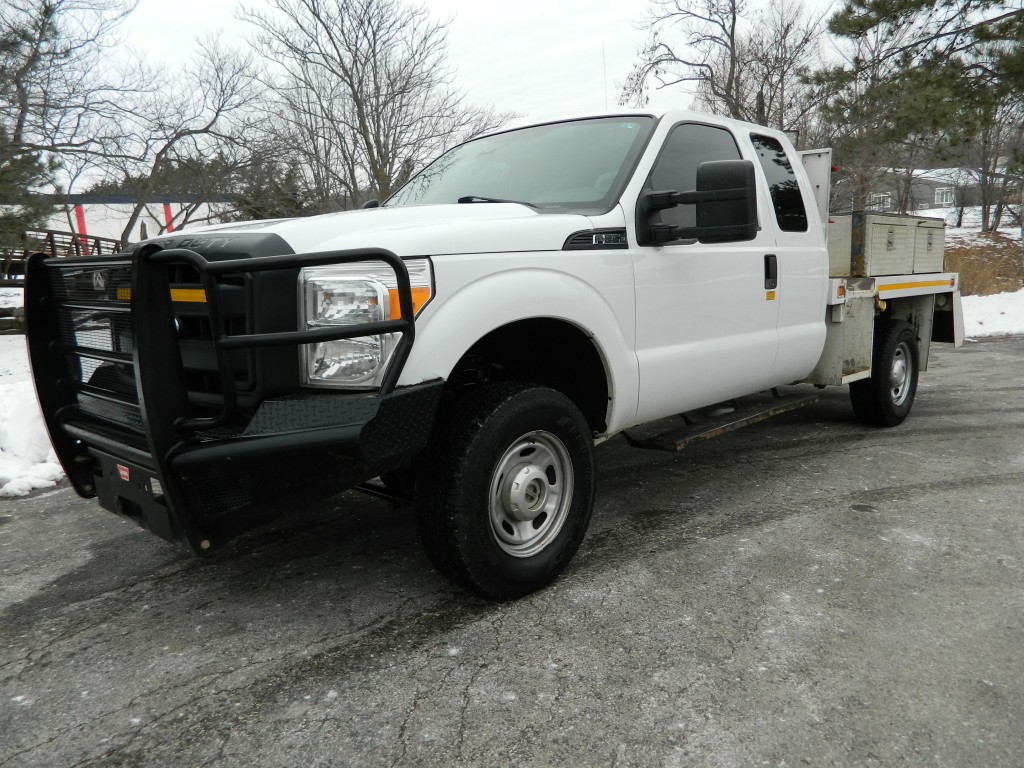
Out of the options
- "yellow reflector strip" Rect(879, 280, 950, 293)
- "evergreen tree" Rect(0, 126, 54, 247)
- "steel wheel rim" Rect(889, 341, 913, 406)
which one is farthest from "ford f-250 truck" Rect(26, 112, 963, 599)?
"evergreen tree" Rect(0, 126, 54, 247)

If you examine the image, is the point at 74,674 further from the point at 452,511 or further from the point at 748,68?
the point at 748,68

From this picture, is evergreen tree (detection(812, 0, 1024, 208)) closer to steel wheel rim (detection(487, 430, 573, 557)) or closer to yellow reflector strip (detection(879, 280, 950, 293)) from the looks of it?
yellow reflector strip (detection(879, 280, 950, 293))

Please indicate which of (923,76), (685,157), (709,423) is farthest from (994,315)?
(685,157)

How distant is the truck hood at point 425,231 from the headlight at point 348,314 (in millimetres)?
122

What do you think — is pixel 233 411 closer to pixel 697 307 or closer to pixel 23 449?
pixel 697 307

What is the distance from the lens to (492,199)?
→ 3777 mm

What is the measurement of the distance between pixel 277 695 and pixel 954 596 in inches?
103

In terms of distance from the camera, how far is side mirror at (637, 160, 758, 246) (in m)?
3.20

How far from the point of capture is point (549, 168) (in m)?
3.86

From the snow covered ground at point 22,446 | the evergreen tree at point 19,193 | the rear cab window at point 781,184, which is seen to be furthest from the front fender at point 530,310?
the evergreen tree at point 19,193

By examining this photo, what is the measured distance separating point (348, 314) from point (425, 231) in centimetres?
44

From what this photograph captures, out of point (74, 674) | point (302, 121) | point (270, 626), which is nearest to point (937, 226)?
point (270, 626)

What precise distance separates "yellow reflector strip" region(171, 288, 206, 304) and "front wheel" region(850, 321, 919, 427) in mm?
4760

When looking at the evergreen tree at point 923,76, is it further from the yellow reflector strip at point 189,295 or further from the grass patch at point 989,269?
the yellow reflector strip at point 189,295
